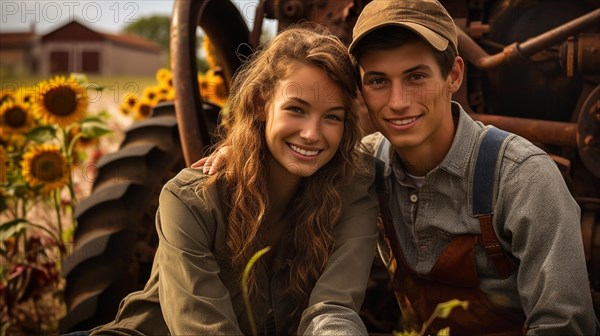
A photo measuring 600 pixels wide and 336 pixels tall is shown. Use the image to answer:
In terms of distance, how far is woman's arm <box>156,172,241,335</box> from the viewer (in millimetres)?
2070

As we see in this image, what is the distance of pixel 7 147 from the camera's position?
3.88 m

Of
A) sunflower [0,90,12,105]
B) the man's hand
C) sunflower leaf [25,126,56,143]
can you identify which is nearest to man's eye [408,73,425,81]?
the man's hand

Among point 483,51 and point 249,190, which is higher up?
point 483,51

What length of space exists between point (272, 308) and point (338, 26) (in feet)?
4.20

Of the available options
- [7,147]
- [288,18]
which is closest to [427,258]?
[288,18]

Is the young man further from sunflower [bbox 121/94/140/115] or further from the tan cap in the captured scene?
sunflower [bbox 121/94/140/115]

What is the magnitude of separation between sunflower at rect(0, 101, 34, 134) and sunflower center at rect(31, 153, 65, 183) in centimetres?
22

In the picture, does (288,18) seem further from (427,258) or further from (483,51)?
(427,258)

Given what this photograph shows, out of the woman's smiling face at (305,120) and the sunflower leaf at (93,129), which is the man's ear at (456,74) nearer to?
the woman's smiling face at (305,120)

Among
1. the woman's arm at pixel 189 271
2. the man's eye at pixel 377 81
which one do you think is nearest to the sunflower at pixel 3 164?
the woman's arm at pixel 189 271

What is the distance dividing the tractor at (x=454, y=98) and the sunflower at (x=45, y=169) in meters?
0.40

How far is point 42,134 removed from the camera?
3832 mm

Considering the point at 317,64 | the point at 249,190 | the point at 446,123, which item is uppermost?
the point at 317,64

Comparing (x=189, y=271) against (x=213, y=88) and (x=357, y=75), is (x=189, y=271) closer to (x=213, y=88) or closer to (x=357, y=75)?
(x=357, y=75)
